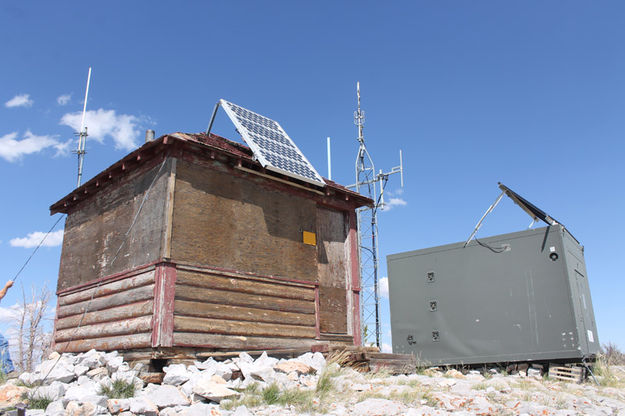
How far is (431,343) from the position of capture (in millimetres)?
14398

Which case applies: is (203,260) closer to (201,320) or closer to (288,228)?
(201,320)

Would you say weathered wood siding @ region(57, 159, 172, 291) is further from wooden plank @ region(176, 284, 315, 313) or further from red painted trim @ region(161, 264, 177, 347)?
wooden plank @ region(176, 284, 315, 313)

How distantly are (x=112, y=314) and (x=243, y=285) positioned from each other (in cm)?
278

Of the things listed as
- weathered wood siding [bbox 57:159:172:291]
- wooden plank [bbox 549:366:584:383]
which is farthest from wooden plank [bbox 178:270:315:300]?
wooden plank [bbox 549:366:584:383]

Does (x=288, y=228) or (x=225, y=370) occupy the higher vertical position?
(x=288, y=228)

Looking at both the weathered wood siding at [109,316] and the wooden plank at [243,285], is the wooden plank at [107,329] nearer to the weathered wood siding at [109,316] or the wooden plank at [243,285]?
the weathered wood siding at [109,316]

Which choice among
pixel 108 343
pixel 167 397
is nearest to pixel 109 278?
pixel 108 343

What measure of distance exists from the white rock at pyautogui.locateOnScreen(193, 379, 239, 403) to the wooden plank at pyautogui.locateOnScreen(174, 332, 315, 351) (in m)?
1.52

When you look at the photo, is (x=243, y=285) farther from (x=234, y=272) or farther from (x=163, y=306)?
(x=163, y=306)

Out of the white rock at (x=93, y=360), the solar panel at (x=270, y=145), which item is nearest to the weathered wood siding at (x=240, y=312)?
the white rock at (x=93, y=360)

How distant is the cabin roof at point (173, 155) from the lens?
10672mm

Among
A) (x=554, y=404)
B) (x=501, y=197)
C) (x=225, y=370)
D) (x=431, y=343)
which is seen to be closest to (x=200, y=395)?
(x=225, y=370)

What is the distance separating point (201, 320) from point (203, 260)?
3.89 ft

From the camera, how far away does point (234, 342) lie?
10.5 metres
